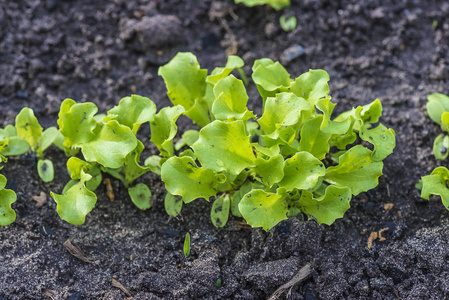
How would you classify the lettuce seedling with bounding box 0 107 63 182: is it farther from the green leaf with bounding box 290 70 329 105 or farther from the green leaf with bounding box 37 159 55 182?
the green leaf with bounding box 290 70 329 105

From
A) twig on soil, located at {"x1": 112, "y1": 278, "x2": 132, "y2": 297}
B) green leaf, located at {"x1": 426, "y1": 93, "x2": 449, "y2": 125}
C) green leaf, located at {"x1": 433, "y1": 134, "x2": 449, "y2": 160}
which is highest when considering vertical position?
green leaf, located at {"x1": 426, "y1": 93, "x2": 449, "y2": 125}

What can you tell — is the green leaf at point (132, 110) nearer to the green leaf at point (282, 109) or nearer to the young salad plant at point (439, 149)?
the green leaf at point (282, 109)

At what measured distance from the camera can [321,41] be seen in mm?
3061

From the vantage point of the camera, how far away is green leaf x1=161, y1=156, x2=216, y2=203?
211 centimetres

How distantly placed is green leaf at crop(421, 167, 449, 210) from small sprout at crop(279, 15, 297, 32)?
1388 millimetres

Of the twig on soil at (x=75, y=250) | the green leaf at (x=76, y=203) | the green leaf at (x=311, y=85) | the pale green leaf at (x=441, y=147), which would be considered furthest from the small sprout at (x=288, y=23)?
the twig on soil at (x=75, y=250)

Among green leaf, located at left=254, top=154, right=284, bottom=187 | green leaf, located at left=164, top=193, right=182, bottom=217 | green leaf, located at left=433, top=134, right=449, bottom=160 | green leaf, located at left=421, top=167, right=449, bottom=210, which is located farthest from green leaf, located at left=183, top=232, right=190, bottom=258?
green leaf, located at left=433, top=134, right=449, bottom=160

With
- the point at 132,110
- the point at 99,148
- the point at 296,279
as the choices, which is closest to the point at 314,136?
the point at 296,279

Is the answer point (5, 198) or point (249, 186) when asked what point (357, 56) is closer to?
point (249, 186)

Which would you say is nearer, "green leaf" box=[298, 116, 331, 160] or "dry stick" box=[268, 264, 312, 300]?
"dry stick" box=[268, 264, 312, 300]

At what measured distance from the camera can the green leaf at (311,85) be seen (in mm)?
2232

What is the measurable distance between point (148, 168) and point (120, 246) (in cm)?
41

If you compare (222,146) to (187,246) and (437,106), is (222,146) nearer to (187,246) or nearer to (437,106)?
(187,246)

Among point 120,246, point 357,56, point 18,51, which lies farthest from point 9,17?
point 357,56
